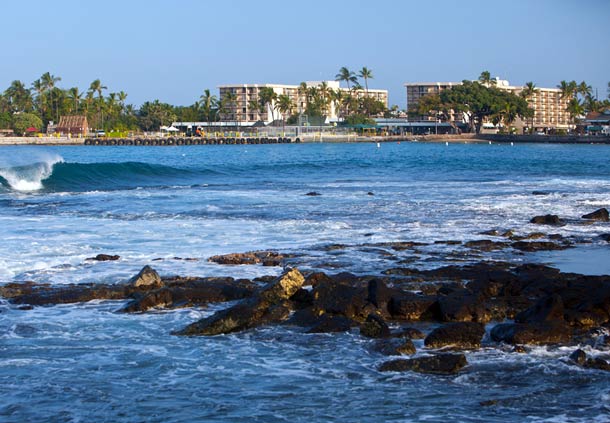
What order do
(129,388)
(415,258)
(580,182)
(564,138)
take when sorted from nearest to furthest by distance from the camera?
(129,388) < (415,258) < (580,182) < (564,138)

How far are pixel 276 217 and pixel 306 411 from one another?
53.8ft

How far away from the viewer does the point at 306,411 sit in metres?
7.43

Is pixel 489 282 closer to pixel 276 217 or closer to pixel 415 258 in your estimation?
pixel 415 258

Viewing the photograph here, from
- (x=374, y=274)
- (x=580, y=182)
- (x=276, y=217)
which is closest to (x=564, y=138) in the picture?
(x=580, y=182)

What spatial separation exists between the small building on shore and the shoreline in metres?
8.41

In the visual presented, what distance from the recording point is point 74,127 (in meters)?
156

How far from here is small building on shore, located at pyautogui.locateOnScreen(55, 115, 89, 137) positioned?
508ft

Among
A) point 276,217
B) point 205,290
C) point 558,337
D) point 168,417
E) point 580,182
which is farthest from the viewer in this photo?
point 580,182

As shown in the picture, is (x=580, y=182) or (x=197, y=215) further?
(x=580, y=182)

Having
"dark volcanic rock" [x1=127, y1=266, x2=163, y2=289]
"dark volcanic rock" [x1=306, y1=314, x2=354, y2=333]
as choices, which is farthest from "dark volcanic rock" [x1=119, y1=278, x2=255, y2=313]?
"dark volcanic rock" [x1=306, y1=314, x2=354, y2=333]

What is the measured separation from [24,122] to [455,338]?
157 meters

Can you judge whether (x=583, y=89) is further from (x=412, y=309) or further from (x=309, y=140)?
(x=412, y=309)

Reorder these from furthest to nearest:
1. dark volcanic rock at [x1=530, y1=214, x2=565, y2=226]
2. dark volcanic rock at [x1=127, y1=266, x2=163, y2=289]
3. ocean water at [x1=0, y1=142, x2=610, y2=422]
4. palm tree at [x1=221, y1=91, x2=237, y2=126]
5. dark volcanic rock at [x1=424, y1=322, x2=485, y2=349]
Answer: palm tree at [x1=221, y1=91, x2=237, y2=126] < dark volcanic rock at [x1=530, y1=214, x2=565, y2=226] < dark volcanic rock at [x1=127, y1=266, x2=163, y2=289] < dark volcanic rock at [x1=424, y1=322, x2=485, y2=349] < ocean water at [x1=0, y1=142, x2=610, y2=422]

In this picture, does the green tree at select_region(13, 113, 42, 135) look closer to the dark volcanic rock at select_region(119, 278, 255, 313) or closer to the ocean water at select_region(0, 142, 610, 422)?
the ocean water at select_region(0, 142, 610, 422)
